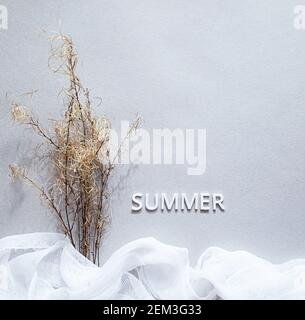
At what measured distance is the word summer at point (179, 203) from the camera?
2.31 m

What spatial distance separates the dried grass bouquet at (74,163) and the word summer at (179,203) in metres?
0.15

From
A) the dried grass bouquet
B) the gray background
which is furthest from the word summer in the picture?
the dried grass bouquet

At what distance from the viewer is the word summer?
231cm

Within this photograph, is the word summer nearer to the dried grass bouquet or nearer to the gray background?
the gray background

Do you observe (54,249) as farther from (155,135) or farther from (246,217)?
(246,217)

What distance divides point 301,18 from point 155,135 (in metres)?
0.89

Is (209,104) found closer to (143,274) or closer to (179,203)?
(179,203)

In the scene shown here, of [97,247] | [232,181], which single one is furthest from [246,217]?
[97,247]

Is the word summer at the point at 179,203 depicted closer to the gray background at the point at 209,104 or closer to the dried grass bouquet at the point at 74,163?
the gray background at the point at 209,104

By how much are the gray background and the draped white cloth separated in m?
0.10

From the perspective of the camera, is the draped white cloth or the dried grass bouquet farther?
the dried grass bouquet

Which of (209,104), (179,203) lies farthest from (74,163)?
(209,104)

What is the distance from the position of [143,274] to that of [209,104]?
0.84 metres

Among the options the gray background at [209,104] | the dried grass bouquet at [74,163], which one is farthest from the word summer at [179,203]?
the dried grass bouquet at [74,163]
